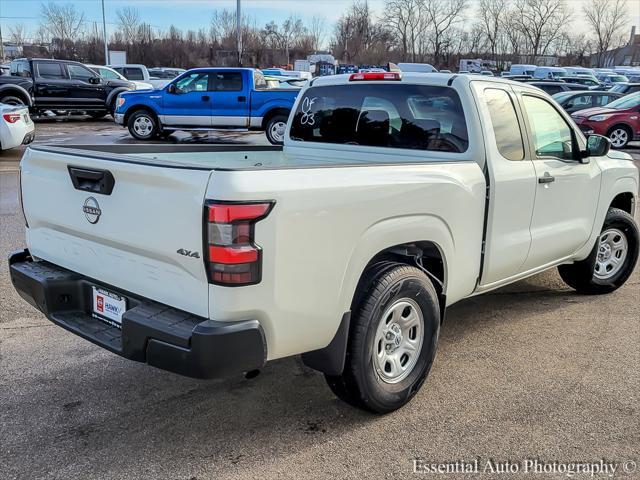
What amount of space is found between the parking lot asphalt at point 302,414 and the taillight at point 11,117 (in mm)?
8880

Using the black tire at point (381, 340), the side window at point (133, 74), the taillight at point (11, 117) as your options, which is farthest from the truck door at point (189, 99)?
the side window at point (133, 74)

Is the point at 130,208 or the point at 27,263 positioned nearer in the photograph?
the point at 130,208

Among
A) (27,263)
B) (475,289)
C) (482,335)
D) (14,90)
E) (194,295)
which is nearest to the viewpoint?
(194,295)

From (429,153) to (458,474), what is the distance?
2.04 m

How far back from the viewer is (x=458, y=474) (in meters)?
2.87

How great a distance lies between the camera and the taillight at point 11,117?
39.3ft

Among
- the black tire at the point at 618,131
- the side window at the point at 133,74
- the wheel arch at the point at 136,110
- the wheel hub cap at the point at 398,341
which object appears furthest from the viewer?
the side window at the point at 133,74

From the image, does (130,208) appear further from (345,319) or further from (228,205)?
(345,319)

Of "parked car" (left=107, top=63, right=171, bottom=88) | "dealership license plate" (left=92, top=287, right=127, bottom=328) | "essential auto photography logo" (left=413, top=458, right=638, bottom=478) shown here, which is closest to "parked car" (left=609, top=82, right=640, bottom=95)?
"parked car" (left=107, top=63, right=171, bottom=88)

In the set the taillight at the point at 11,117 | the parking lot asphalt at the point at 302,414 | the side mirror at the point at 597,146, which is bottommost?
the parking lot asphalt at the point at 302,414

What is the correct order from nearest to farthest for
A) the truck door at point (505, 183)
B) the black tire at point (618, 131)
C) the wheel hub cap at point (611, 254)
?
the truck door at point (505, 183), the wheel hub cap at point (611, 254), the black tire at point (618, 131)

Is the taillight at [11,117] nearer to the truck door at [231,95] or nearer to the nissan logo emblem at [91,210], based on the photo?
the truck door at [231,95]

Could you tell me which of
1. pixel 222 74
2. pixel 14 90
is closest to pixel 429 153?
pixel 222 74

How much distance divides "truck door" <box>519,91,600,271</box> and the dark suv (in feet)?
58.6
